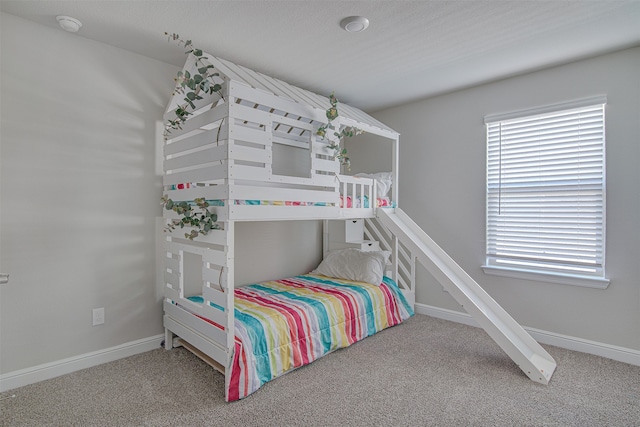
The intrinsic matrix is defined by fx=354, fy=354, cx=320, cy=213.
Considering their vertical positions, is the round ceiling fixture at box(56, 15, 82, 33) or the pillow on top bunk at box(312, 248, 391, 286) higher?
the round ceiling fixture at box(56, 15, 82, 33)

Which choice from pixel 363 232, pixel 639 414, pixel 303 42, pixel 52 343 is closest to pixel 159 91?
pixel 303 42

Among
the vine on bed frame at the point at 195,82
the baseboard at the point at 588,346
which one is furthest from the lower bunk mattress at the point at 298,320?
the vine on bed frame at the point at 195,82

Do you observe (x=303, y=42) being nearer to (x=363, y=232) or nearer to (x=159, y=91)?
(x=159, y=91)

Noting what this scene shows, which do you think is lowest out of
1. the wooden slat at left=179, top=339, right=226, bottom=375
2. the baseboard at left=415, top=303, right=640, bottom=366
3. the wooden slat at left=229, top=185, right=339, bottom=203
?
the baseboard at left=415, top=303, right=640, bottom=366

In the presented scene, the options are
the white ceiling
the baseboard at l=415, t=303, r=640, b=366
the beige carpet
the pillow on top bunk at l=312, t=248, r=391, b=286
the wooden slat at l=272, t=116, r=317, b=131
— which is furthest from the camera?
the pillow on top bunk at l=312, t=248, r=391, b=286

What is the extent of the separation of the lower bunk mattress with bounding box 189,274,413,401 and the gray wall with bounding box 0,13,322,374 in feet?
2.02

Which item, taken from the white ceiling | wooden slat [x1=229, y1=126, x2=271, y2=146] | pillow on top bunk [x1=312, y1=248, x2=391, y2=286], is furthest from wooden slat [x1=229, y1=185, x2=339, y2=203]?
the white ceiling

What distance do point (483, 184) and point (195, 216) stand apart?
263 cm

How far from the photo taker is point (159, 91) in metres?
A: 2.90

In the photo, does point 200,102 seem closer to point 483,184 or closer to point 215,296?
point 215,296

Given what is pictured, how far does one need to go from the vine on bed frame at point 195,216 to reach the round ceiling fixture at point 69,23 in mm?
1227

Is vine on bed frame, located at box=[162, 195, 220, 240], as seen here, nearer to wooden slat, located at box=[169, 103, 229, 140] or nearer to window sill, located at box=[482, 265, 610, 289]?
wooden slat, located at box=[169, 103, 229, 140]

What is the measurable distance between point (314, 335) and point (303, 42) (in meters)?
2.13

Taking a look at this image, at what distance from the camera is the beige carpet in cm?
194
